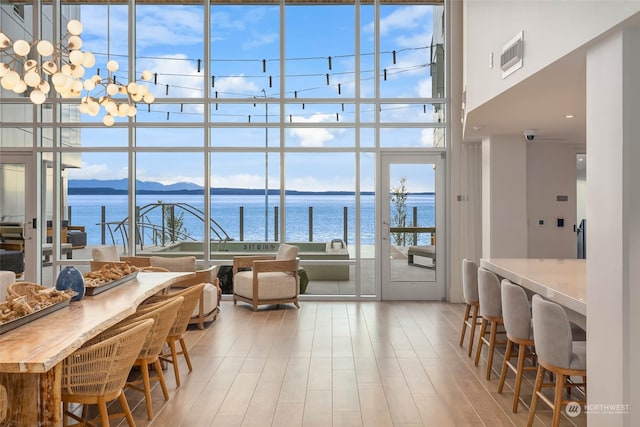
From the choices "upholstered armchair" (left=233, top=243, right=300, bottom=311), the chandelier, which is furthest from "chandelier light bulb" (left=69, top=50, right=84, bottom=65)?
"upholstered armchair" (left=233, top=243, right=300, bottom=311)

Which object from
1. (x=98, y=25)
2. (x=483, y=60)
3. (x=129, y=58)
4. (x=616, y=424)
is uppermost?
(x=98, y=25)

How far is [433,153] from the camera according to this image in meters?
8.19

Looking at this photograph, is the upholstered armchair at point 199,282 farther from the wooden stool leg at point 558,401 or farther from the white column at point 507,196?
the wooden stool leg at point 558,401

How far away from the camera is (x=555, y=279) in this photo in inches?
163

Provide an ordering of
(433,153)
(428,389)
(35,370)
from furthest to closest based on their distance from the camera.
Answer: (433,153) → (428,389) → (35,370)

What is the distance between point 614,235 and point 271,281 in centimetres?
517

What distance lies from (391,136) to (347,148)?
2.33 feet

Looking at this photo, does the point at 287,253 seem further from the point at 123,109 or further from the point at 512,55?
the point at 512,55

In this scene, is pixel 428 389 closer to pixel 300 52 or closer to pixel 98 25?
pixel 300 52

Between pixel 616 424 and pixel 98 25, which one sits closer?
pixel 616 424

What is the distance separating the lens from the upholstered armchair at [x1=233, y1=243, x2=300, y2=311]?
24.1 ft

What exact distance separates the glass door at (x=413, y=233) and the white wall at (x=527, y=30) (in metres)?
2.43

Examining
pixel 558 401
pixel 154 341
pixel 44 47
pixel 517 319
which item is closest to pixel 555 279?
pixel 517 319

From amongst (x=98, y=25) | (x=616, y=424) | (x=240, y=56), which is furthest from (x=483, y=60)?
(x=98, y=25)
